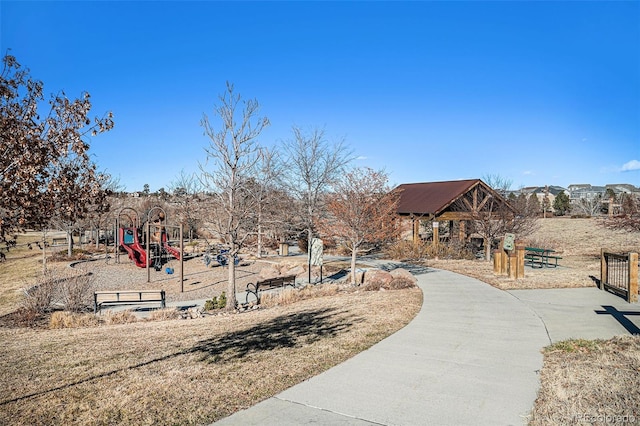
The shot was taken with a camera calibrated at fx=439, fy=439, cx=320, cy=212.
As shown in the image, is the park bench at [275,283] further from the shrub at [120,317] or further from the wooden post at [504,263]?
A: the wooden post at [504,263]

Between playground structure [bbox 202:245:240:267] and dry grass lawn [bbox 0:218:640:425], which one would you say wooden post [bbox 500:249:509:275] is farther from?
playground structure [bbox 202:245:240:267]

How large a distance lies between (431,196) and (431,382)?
22684 mm

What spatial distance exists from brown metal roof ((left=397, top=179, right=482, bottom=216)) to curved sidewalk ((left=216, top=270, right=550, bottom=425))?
16261mm

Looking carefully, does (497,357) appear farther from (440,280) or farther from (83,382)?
(440,280)

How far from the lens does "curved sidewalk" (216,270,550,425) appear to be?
479cm

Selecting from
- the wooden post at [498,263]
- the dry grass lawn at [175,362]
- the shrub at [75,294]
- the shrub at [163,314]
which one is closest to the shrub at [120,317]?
the shrub at [163,314]

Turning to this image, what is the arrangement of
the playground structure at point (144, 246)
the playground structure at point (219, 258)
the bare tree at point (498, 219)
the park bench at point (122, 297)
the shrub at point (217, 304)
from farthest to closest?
the playground structure at point (144, 246) < the playground structure at point (219, 258) < the bare tree at point (498, 219) < the shrub at point (217, 304) < the park bench at point (122, 297)

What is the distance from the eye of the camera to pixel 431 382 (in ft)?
19.2

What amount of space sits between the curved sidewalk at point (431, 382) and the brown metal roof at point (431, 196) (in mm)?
16261

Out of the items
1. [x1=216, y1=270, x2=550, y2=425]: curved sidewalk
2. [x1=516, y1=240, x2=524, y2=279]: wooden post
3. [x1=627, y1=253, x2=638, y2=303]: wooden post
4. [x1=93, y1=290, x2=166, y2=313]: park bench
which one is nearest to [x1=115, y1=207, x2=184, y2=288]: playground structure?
[x1=93, y1=290, x2=166, y2=313]: park bench

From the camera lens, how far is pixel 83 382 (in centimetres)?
591

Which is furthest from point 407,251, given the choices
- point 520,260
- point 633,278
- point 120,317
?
point 120,317

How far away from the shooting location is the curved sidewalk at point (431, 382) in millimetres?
4793

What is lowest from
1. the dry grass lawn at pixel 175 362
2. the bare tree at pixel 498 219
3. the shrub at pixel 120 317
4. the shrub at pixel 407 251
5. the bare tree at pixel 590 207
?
the shrub at pixel 120 317
